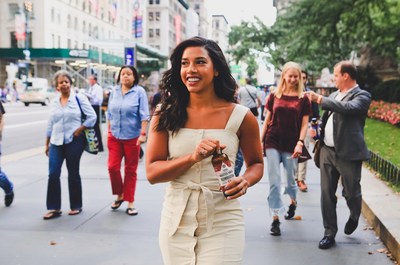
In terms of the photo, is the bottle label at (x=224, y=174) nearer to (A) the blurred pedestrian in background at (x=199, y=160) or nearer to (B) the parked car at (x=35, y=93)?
(A) the blurred pedestrian in background at (x=199, y=160)

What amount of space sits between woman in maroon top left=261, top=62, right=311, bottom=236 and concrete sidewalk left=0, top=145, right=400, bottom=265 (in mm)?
508

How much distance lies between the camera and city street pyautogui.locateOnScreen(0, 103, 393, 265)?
4.90 m

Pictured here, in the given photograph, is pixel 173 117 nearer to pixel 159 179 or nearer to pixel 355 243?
pixel 159 179

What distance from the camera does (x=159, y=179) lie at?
8.39ft

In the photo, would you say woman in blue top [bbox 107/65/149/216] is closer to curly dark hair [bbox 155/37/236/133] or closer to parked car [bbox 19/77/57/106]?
curly dark hair [bbox 155/37/236/133]

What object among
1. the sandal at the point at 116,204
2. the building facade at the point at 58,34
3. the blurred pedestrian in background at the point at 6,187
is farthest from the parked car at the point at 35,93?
the sandal at the point at 116,204

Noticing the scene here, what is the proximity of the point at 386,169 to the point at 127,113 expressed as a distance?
4.55 metres

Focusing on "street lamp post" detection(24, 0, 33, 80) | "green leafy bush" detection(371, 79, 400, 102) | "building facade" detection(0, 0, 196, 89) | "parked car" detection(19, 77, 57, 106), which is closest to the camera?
"green leafy bush" detection(371, 79, 400, 102)

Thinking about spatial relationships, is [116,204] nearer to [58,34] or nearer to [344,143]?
[344,143]

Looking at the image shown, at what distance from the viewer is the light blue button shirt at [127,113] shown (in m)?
6.60

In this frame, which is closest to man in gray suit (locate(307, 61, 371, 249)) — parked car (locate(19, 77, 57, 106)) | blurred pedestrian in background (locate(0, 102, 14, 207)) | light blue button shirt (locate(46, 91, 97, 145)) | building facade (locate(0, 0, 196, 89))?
light blue button shirt (locate(46, 91, 97, 145))

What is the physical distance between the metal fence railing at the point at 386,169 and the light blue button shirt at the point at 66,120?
15.3 feet

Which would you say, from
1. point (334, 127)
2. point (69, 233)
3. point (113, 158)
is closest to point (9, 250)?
→ point (69, 233)

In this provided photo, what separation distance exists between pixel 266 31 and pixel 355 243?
46.9 m
